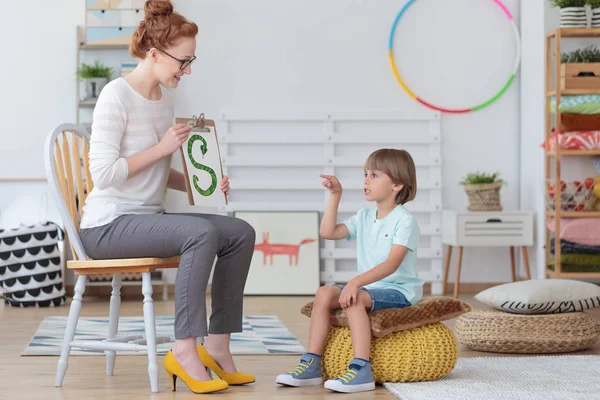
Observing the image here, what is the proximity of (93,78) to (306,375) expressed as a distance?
312 centimetres

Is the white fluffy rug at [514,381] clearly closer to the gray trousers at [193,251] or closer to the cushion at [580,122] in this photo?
the gray trousers at [193,251]

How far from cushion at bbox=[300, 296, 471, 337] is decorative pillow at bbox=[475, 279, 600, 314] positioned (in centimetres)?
63

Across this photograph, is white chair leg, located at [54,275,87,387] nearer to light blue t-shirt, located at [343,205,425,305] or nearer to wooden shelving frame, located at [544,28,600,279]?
light blue t-shirt, located at [343,205,425,305]

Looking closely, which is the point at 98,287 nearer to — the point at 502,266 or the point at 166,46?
the point at 502,266

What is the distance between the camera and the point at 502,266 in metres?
5.80

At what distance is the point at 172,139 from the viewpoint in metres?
2.69

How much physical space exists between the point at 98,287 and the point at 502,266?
2428 millimetres

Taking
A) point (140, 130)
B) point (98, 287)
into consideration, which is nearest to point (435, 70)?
point (98, 287)

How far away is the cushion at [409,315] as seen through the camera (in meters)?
2.74

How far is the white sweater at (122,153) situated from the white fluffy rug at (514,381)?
2.94ft

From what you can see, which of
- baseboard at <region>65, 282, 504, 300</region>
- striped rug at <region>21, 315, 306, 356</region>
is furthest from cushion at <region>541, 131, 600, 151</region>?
striped rug at <region>21, 315, 306, 356</region>

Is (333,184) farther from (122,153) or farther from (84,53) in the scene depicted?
(84,53)

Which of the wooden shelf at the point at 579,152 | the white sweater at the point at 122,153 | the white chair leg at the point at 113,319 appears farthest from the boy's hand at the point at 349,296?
the wooden shelf at the point at 579,152

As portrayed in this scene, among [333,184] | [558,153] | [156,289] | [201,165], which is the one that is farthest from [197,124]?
[156,289]
